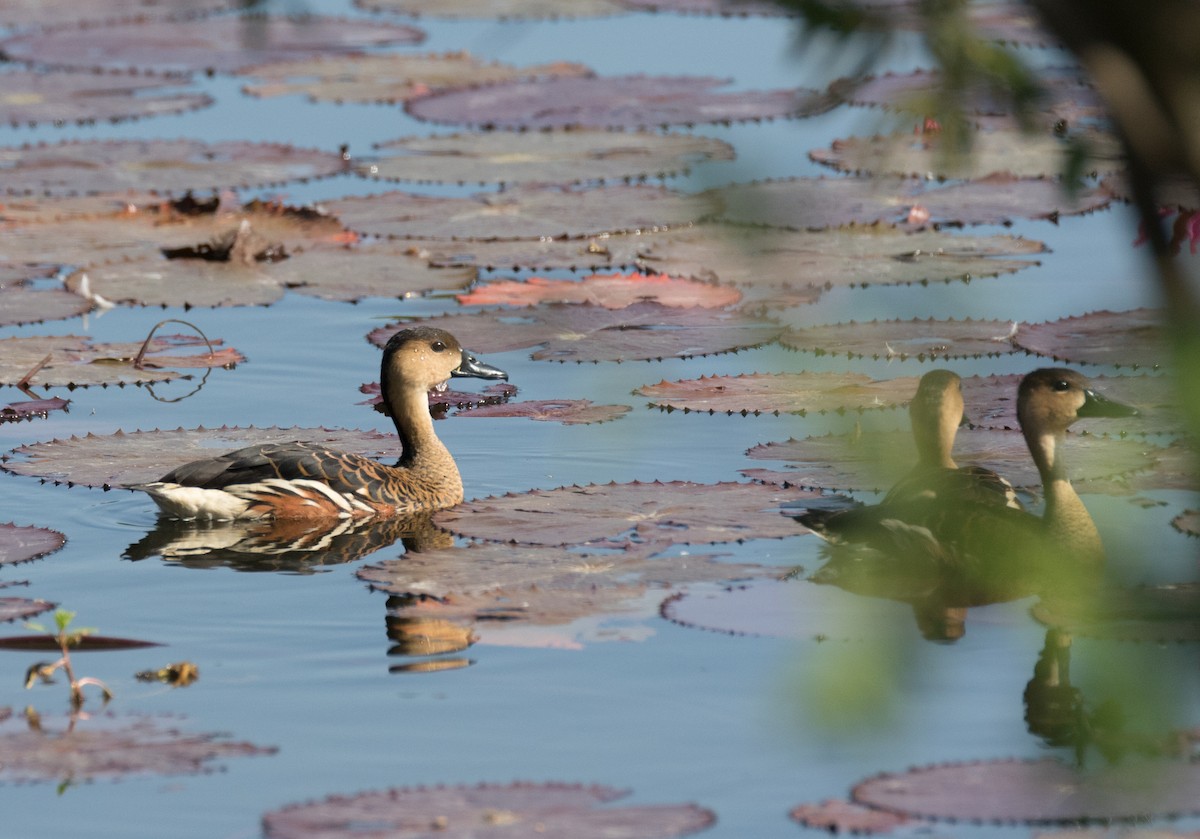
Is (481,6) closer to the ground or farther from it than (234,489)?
farther from it

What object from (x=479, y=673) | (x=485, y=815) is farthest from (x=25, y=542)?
(x=485, y=815)

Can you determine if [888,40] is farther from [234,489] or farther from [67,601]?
[234,489]

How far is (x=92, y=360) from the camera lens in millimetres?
8570

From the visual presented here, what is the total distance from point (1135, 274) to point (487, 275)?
9.09 m

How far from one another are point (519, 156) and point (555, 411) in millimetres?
5017

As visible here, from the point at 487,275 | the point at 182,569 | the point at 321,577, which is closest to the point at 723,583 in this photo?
the point at 321,577

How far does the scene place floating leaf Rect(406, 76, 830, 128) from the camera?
13.0 metres

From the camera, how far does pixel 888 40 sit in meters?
1.13

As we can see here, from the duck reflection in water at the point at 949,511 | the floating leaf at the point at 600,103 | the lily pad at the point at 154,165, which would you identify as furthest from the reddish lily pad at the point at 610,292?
the duck reflection in water at the point at 949,511

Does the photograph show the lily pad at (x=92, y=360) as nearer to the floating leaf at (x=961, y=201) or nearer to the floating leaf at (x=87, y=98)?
the floating leaf at (x=961, y=201)

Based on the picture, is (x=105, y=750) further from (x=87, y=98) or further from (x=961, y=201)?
(x=87, y=98)

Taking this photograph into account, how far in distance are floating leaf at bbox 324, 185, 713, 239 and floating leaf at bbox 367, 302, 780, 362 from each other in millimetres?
1367

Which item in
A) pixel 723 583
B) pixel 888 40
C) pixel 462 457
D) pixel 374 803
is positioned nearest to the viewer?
pixel 888 40

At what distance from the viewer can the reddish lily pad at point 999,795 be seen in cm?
360
